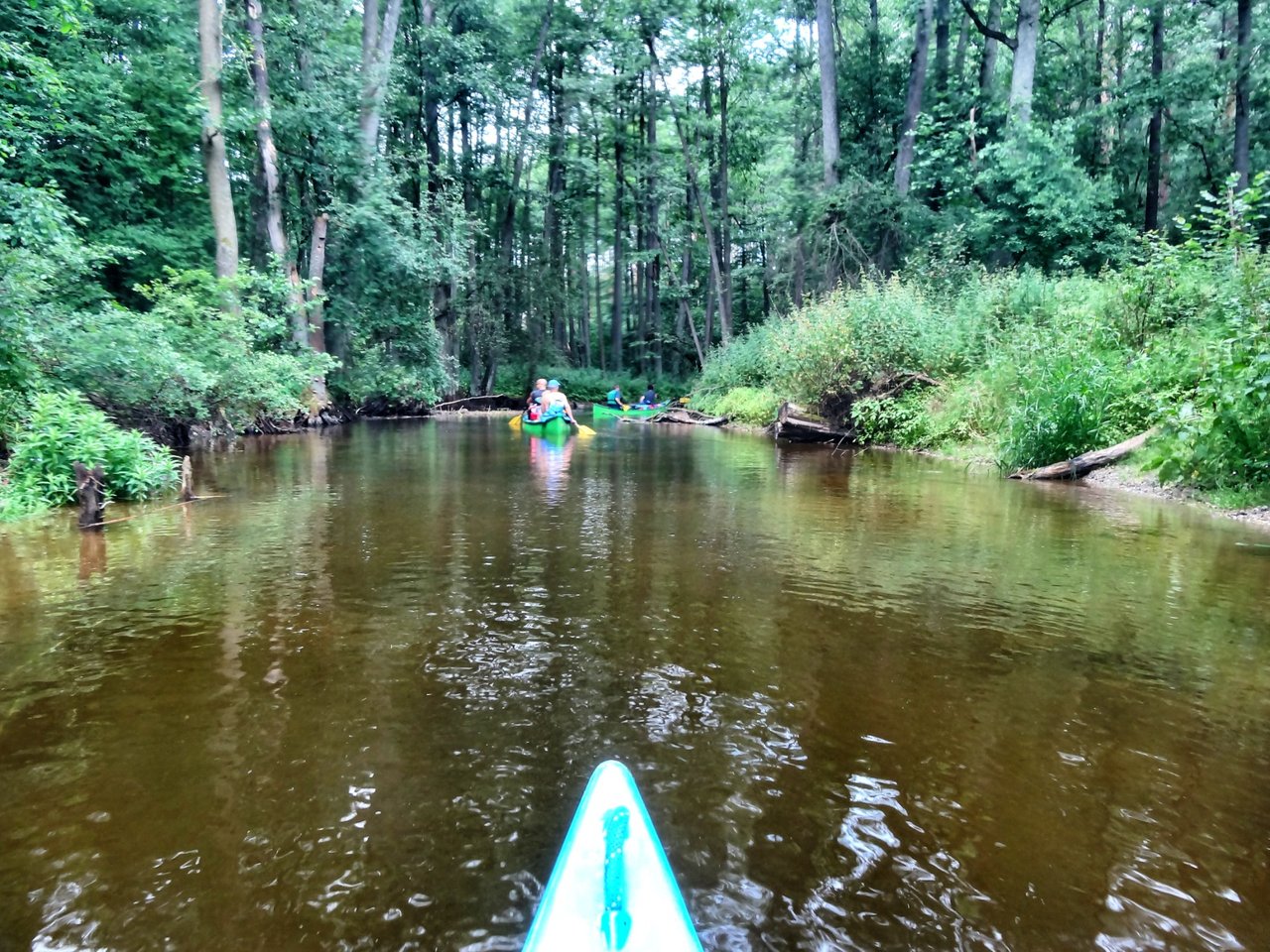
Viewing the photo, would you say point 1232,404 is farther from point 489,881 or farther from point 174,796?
point 174,796

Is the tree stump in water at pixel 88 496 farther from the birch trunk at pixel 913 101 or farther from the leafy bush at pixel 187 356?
the birch trunk at pixel 913 101

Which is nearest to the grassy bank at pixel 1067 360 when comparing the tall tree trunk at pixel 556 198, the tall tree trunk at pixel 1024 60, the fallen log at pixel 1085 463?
the fallen log at pixel 1085 463

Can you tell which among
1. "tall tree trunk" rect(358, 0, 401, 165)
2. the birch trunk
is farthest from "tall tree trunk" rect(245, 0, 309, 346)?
the birch trunk

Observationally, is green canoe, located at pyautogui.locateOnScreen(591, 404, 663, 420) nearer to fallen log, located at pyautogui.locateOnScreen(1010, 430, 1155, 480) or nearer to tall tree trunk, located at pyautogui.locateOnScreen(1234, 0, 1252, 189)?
fallen log, located at pyautogui.locateOnScreen(1010, 430, 1155, 480)

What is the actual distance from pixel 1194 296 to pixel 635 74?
27961 millimetres

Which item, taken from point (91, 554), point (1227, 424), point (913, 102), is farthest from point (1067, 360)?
point (913, 102)

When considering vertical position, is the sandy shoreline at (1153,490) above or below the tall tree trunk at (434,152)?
below

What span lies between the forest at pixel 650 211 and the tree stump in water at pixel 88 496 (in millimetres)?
1103

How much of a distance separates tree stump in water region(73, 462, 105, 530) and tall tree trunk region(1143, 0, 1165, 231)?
25492 mm

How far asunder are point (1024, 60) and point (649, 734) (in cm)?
2171

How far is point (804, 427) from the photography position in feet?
55.7

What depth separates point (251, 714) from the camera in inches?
130

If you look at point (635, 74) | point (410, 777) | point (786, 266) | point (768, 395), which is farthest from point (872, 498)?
point (635, 74)

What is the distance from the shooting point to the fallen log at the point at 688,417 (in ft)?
77.8
